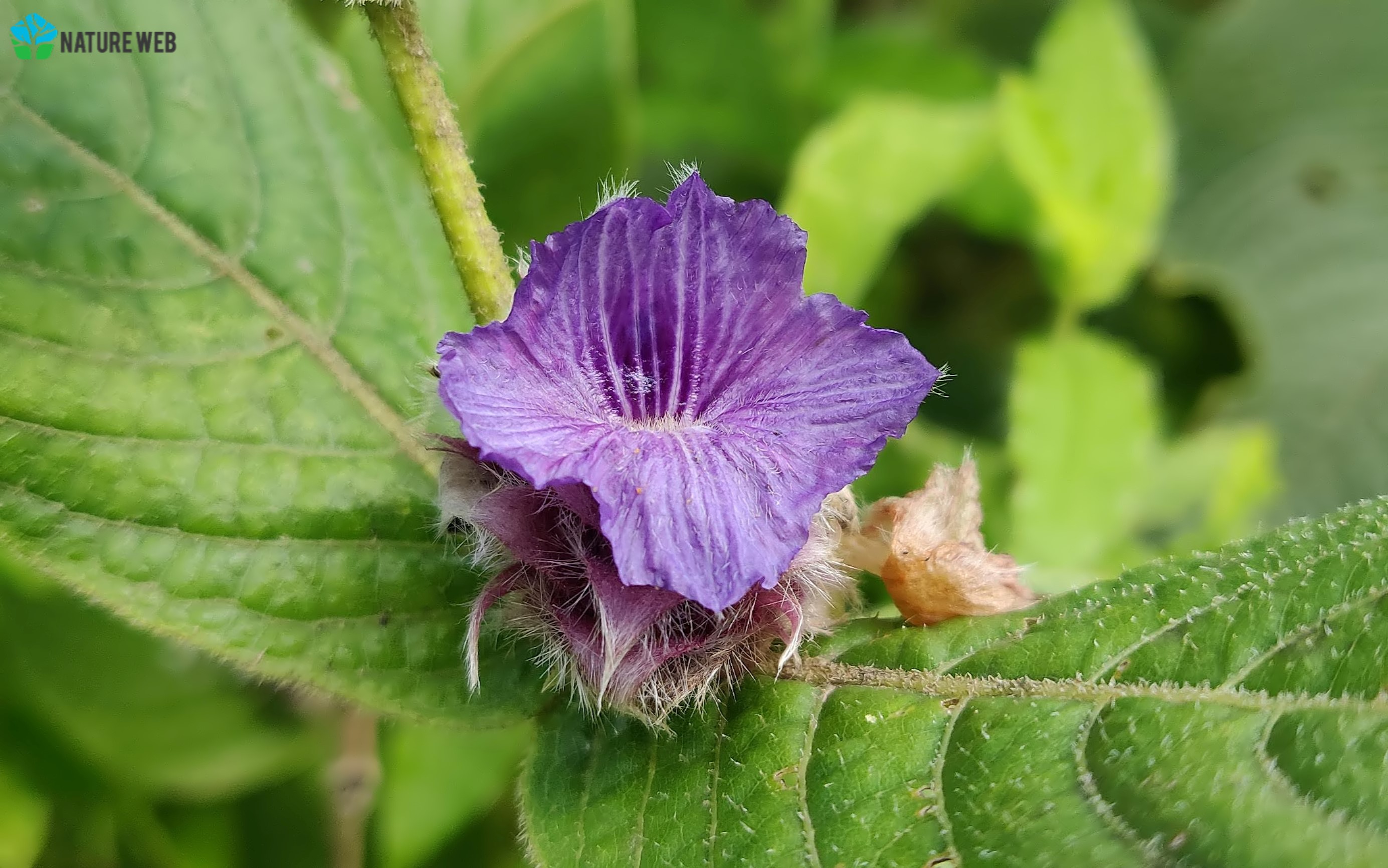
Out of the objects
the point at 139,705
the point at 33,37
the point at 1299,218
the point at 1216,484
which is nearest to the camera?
the point at 33,37

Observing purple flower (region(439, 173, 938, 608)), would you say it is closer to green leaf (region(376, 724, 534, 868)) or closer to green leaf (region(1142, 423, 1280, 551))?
green leaf (region(376, 724, 534, 868))

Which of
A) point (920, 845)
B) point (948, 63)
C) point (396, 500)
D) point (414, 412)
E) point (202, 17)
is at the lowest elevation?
point (920, 845)

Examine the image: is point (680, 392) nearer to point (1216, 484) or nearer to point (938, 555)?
point (938, 555)

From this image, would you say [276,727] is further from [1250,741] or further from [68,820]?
[1250,741]

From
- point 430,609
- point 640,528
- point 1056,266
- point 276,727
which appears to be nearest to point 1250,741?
point 640,528

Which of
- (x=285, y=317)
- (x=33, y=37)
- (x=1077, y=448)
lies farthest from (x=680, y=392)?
(x=1077, y=448)
